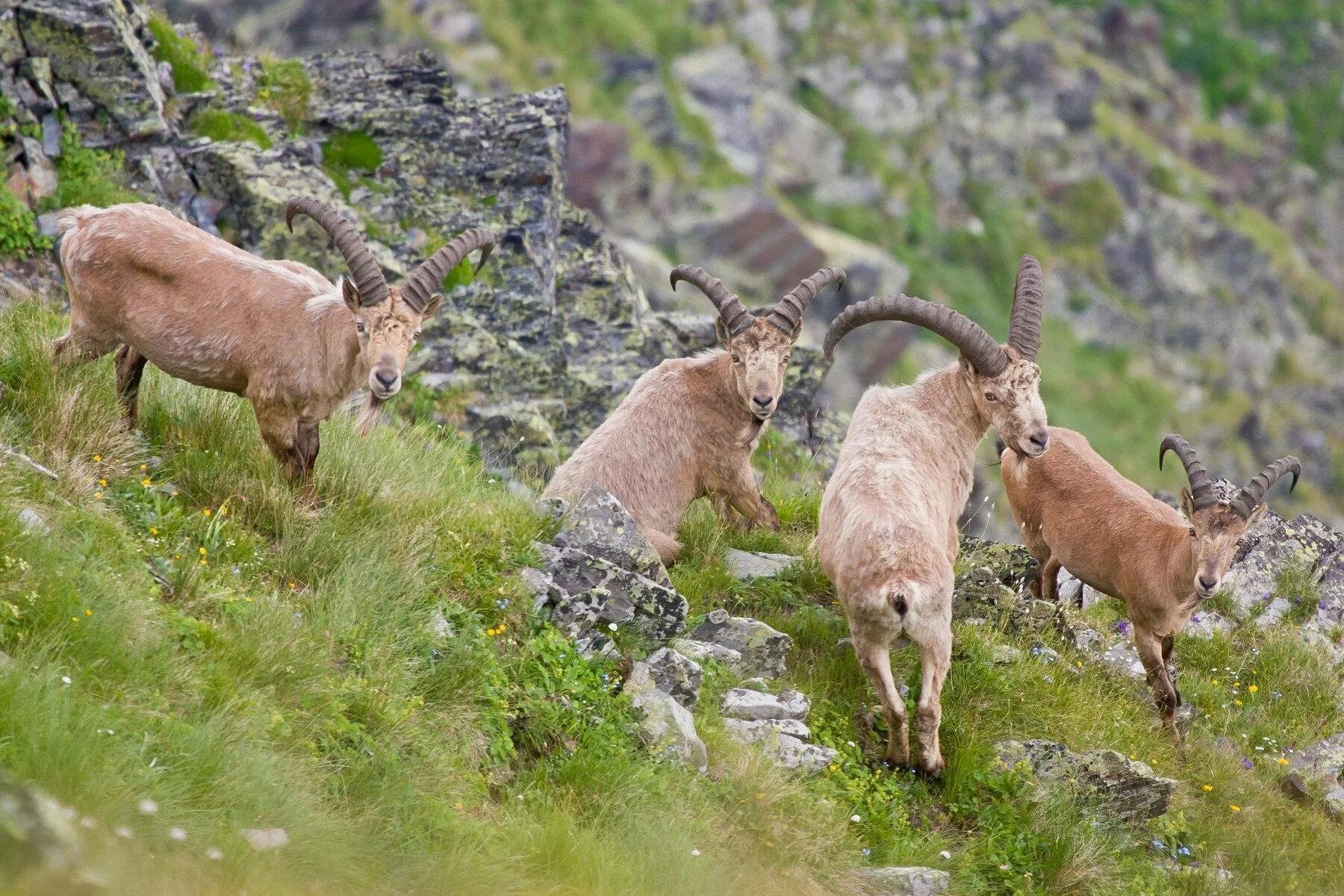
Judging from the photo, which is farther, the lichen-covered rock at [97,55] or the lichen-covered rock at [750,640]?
the lichen-covered rock at [97,55]

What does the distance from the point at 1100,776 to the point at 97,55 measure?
41.0 ft

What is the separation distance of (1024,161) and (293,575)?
76249 mm

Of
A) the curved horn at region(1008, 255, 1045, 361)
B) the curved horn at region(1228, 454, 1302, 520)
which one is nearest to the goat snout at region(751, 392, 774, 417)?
the curved horn at region(1008, 255, 1045, 361)

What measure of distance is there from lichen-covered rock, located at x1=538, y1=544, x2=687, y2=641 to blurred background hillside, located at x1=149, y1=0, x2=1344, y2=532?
45912mm

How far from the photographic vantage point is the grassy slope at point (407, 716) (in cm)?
563

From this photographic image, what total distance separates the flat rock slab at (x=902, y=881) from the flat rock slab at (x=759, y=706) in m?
1.23

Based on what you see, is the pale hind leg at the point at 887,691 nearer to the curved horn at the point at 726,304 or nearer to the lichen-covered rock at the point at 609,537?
the lichen-covered rock at the point at 609,537

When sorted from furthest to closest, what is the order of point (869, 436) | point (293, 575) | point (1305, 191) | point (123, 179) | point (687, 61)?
point (1305, 191), point (687, 61), point (123, 179), point (869, 436), point (293, 575)

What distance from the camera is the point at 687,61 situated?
6938 cm

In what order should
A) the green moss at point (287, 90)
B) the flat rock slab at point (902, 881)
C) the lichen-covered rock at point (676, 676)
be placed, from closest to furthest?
the flat rock slab at point (902, 881) < the lichen-covered rock at point (676, 676) < the green moss at point (287, 90)

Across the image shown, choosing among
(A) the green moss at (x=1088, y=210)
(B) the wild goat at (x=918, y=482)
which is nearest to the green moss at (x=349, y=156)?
(B) the wild goat at (x=918, y=482)

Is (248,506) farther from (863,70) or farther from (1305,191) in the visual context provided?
(1305,191)

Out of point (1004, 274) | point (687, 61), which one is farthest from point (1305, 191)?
point (687, 61)

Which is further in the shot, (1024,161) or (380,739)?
(1024,161)
